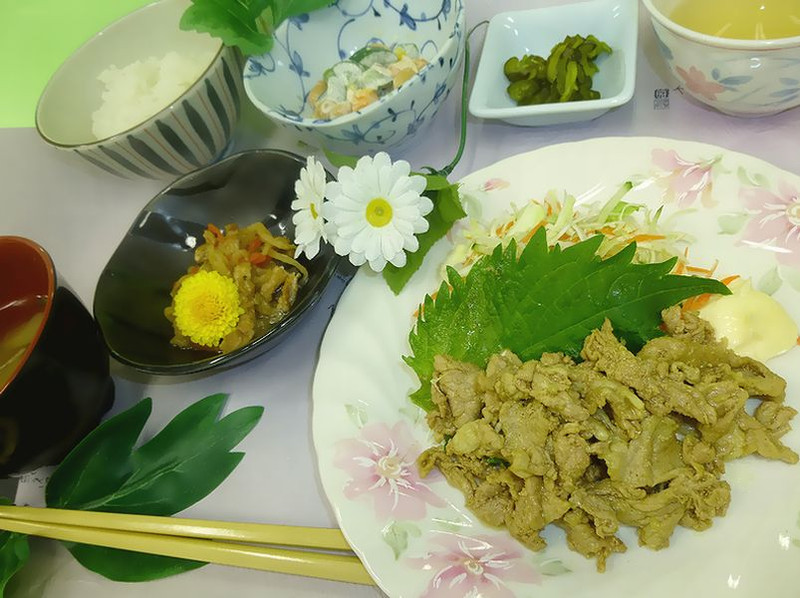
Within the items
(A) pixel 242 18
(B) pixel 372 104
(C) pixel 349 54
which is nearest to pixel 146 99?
(A) pixel 242 18

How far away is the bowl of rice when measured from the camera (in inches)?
68.8

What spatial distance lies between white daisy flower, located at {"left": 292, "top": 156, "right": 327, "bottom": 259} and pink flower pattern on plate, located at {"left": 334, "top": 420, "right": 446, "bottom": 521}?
439 millimetres

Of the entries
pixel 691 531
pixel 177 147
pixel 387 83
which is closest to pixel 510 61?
pixel 387 83

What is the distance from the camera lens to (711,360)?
130cm

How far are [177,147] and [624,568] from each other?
1.50 metres

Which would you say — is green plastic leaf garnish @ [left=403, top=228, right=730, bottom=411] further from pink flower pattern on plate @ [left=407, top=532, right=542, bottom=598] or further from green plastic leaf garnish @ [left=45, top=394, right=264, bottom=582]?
green plastic leaf garnish @ [left=45, top=394, right=264, bottom=582]

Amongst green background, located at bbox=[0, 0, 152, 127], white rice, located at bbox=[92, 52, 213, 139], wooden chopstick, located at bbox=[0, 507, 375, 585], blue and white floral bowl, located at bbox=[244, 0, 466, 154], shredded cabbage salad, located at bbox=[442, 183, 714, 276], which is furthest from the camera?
green background, located at bbox=[0, 0, 152, 127]

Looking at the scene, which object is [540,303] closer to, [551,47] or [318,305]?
[318,305]

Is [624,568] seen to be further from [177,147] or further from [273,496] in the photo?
[177,147]

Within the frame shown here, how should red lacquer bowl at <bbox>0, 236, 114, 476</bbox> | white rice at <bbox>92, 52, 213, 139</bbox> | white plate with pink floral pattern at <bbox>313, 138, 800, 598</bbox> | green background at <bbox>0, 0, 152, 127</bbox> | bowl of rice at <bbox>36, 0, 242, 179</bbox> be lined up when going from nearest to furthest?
white plate with pink floral pattern at <bbox>313, 138, 800, 598</bbox> → red lacquer bowl at <bbox>0, 236, 114, 476</bbox> → bowl of rice at <bbox>36, 0, 242, 179</bbox> → white rice at <bbox>92, 52, 213, 139</bbox> → green background at <bbox>0, 0, 152, 127</bbox>

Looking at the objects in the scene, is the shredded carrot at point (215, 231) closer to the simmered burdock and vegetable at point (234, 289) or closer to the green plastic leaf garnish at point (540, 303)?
the simmered burdock and vegetable at point (234, 289)

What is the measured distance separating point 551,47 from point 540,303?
861 millimetres

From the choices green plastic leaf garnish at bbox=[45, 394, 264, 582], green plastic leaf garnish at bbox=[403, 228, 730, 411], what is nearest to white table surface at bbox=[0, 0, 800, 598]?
green plastic leaf garnish at bbox=[45, 394, 264, 582]

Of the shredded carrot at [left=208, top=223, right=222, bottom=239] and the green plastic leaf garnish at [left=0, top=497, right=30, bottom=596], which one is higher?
Answer: the shredded carrot at [left=208, top=223, right=222, bottom=239]
